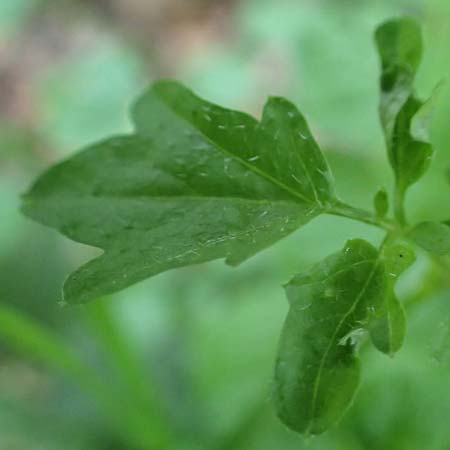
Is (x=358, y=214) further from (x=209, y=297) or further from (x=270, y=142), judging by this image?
(x=209, y=297)

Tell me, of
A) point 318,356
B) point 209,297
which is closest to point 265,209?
point 318,356

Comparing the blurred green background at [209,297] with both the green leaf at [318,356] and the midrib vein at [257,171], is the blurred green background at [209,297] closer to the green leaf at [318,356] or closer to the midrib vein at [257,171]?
the green leaf at [318,356]

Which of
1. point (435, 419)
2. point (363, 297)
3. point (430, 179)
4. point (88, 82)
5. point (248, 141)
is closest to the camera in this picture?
point (363, 297)

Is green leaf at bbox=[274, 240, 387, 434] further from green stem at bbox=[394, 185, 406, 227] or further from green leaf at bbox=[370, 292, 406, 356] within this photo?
green stem at bbox=[394, 185, 406, 227]

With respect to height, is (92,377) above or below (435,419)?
above

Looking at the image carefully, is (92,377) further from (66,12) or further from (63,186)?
(66,12)

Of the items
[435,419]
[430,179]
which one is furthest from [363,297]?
[430,179]
